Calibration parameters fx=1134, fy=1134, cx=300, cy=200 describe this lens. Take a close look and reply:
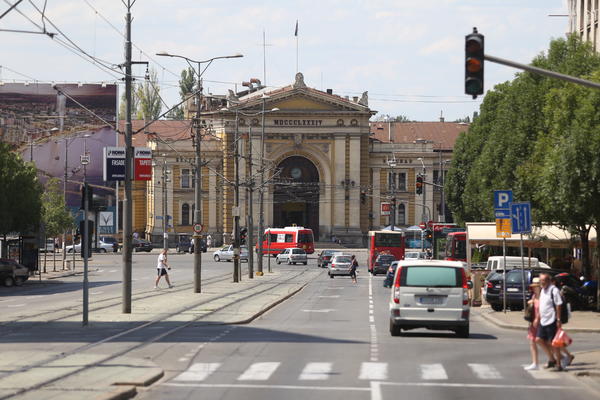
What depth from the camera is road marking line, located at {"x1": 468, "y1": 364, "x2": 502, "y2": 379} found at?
59.2 feet

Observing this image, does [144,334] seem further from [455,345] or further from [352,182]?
[352,182]

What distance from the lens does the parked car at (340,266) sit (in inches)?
2704

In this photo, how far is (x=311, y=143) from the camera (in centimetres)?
11944

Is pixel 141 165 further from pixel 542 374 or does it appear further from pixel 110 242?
pixel 110 242

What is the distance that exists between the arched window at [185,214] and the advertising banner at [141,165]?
90.9 metres

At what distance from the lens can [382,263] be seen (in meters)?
73.2

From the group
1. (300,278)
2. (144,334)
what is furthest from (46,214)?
(144,334)

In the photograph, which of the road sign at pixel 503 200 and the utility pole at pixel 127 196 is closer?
the utility pole at pixel 127 196

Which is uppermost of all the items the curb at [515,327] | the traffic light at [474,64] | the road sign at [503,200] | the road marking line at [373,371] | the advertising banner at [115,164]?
the traffic light at [474,64]

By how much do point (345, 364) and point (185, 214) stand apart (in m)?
105

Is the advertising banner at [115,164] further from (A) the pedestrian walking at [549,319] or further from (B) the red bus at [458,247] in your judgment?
(B) the red bus at [458,247]

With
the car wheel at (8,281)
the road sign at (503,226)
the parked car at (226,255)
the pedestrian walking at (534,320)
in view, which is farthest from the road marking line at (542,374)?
the parked car at (226,255)

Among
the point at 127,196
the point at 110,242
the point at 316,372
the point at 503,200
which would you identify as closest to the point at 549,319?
the point at 316,372

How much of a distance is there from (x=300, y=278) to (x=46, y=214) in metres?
23.0
